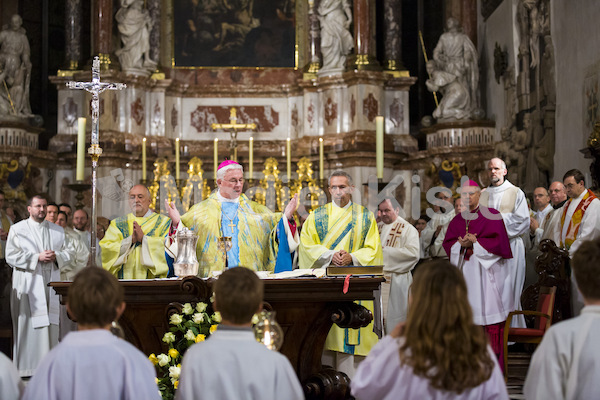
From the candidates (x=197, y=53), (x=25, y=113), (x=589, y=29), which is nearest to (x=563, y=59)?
(x=589, y=29)

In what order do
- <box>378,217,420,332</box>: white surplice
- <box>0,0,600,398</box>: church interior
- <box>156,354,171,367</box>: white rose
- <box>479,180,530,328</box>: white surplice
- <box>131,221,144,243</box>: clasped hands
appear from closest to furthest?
A: <box>156,354,171,367</box>: white rose, <box>131,221,144,243</box>: clasped hands, <box>479,180,530,328</box>: white surplice, <box>378,217,420,332</box>: white surplice, <box>0,0,600,398</box>: church interior

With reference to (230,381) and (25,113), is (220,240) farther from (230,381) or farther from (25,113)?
(25,113)

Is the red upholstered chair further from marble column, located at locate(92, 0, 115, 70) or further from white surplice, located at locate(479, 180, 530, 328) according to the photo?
marble column, located at locate(92, 0, 115, 70)

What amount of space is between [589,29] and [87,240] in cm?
624

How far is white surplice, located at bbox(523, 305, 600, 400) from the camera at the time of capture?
351 cm

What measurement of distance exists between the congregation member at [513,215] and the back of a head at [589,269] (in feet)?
16.3

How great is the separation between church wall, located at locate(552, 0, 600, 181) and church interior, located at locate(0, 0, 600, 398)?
0.64 meters

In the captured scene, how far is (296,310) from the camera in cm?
608

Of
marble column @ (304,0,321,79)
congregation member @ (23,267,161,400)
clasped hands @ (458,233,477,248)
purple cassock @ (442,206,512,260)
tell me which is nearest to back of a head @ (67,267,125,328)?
congregation member @ (23,267,161,400)

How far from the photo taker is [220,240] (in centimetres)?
689

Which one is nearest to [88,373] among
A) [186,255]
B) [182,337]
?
[182,337]

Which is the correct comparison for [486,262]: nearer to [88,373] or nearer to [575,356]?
[575,356]

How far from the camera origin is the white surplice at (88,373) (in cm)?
343

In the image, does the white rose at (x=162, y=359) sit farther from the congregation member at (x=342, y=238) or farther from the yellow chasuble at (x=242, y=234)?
the congregation member at (x=342, y=238)
